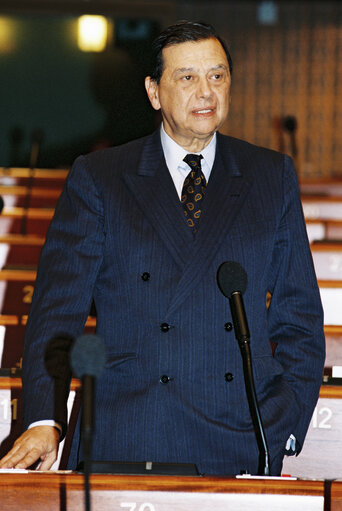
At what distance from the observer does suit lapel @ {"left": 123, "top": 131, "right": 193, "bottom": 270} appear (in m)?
1.82

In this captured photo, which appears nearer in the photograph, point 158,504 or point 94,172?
point 158,504

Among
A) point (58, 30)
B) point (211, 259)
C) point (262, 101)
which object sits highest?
point (58, 30)

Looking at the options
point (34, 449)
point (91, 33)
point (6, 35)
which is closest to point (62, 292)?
point (34, 449)

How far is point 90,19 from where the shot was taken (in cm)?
899

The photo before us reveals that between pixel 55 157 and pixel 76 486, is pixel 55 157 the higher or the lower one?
the higher one

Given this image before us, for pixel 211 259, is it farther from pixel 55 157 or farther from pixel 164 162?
pixel 55 157

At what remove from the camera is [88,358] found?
117cm

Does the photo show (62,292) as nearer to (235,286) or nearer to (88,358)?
(235,286)

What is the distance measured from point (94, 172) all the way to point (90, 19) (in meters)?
7.49

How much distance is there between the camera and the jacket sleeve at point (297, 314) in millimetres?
1877

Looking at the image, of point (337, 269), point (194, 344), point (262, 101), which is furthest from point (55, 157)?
point (194, 344)

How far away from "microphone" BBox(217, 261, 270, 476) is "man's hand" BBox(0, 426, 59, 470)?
0.40 m

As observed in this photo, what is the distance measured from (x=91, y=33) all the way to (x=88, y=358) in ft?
27.6

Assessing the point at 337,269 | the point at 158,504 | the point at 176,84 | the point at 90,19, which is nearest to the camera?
the point at 158,504
